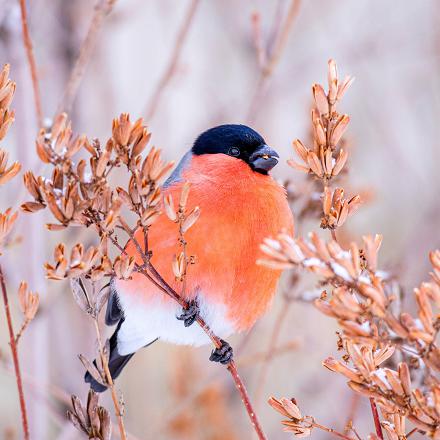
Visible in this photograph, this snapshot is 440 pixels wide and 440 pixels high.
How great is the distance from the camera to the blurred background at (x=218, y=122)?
204 cm

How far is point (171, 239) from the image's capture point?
1496mm

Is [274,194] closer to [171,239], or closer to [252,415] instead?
[171,239]

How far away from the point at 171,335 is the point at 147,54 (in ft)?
5.40

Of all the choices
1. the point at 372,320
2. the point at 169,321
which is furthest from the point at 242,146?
the point at 372,320

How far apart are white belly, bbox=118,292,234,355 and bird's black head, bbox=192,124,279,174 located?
36 cm

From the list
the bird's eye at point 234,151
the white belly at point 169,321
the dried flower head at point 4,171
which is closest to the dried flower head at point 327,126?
the dried flower head at point 4,171

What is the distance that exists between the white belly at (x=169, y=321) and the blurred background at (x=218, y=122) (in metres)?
0.16

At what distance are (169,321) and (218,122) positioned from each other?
46.0 inches

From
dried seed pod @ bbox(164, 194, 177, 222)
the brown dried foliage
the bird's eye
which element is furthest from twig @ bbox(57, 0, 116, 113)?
the brown dried foliage

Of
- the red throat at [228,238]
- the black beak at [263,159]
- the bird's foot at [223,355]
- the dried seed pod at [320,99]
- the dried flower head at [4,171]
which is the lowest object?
the bird's foot at [223,355]

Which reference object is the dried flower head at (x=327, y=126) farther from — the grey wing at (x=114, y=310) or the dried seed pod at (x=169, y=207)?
the grey wing at (x=114, y=310)

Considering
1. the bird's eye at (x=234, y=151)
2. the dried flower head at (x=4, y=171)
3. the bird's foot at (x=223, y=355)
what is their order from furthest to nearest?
the bird's eye at (x=234, y=151) → the bird's foot at (x=223, y=355) → the dried flower head at (x=4, y=171)

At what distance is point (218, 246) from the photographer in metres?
1.45

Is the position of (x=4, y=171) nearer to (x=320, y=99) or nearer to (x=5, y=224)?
(x=5, y=224)
